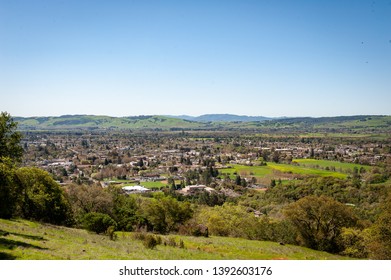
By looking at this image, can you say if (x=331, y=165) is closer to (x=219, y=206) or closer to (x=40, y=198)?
(x=219, y=206)

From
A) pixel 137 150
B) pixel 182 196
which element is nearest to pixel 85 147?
pixel 137 150

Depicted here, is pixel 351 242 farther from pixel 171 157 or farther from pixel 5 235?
pixel 171 157

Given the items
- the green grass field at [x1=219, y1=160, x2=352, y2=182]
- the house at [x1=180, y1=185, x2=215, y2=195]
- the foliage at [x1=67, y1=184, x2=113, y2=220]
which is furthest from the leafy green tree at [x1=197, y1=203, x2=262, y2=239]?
the green grass field at [x1=219, y1=160, x2=352, y2=182]

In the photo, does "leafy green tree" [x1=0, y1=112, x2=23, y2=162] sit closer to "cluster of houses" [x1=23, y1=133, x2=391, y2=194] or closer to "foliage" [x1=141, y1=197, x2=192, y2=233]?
"foliage" [x1=141, y1=197, x2=192, y2=233]

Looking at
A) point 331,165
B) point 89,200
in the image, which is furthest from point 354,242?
point 331,165

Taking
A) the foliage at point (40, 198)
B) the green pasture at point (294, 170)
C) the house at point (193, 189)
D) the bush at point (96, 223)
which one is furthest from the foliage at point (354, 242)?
the green pasture at point (294, 170)

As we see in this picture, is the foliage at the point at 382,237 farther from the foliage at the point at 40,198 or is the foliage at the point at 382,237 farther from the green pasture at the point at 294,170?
the green pasture at the point at 294,170
